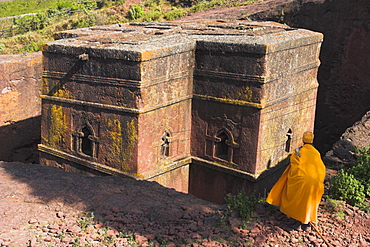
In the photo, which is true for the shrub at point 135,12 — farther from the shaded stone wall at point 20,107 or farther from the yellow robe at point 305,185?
the yellow robe at point 305,185

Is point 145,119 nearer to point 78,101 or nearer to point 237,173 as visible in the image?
point 78,101

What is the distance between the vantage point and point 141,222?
21.7 ft

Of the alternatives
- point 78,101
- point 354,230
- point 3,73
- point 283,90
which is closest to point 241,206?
point 354,230

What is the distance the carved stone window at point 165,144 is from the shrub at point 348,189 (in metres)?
3.70

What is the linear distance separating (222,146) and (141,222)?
13.0 feet

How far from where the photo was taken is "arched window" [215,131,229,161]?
9960 millimetres

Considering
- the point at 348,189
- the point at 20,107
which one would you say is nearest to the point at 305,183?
the point at 348,189

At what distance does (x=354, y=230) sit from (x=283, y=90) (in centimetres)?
403

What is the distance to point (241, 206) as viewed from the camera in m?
6.74

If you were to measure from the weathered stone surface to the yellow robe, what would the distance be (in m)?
3.01

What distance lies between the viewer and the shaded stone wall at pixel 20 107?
489 inches

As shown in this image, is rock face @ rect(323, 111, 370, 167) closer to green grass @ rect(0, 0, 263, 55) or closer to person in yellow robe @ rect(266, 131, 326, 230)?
person in yellow robe @ rect(266, 131, 326, 230)

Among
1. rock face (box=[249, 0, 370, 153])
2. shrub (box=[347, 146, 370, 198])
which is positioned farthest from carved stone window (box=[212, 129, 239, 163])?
rock face (box=[249, 0, 370, 153])

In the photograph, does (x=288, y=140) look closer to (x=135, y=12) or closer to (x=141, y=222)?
(x=141, y=222)
